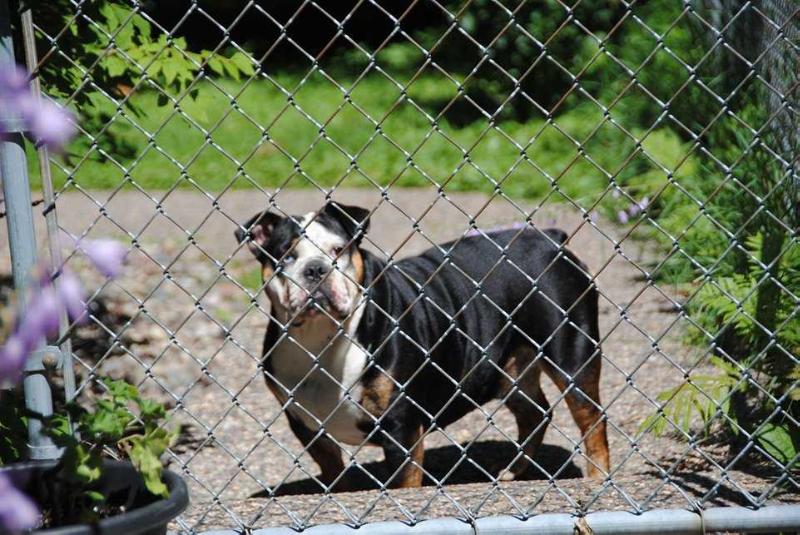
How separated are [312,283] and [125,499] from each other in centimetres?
181

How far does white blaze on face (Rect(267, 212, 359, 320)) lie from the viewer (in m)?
4.25

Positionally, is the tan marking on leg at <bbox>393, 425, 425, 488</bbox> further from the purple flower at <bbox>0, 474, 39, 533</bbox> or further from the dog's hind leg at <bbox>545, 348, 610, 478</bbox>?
the purple flower at <bbox>0, 474, 39, 533</bbox>

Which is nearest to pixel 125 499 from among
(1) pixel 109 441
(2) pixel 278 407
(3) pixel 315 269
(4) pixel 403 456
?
(1) pixel 109 441

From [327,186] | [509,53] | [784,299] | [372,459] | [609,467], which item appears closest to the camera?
[784,299]

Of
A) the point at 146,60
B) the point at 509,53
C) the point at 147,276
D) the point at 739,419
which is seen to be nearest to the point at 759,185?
the point at 739,419

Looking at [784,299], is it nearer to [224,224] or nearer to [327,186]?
[224,224]

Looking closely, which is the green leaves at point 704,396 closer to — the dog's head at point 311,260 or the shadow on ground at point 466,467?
the shadow on ground at point 466,467

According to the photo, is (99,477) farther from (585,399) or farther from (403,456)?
(585,399)

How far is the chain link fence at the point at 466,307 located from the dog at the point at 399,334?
0.04 ft

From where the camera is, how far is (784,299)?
3961 millimetres

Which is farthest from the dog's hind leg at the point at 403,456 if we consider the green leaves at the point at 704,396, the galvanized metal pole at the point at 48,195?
the galvanized metal pole at the point at 48,195

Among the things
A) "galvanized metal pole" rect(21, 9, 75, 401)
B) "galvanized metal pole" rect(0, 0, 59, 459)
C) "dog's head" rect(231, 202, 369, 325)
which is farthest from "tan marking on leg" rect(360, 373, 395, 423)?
"galvanized metal pole" rect(0, 0, 59, 459)

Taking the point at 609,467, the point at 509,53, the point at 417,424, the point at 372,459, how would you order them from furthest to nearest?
the point at 509,53
the point at 372,459
the point at 609,467
the point at 417,424

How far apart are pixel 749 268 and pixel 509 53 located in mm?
7587
